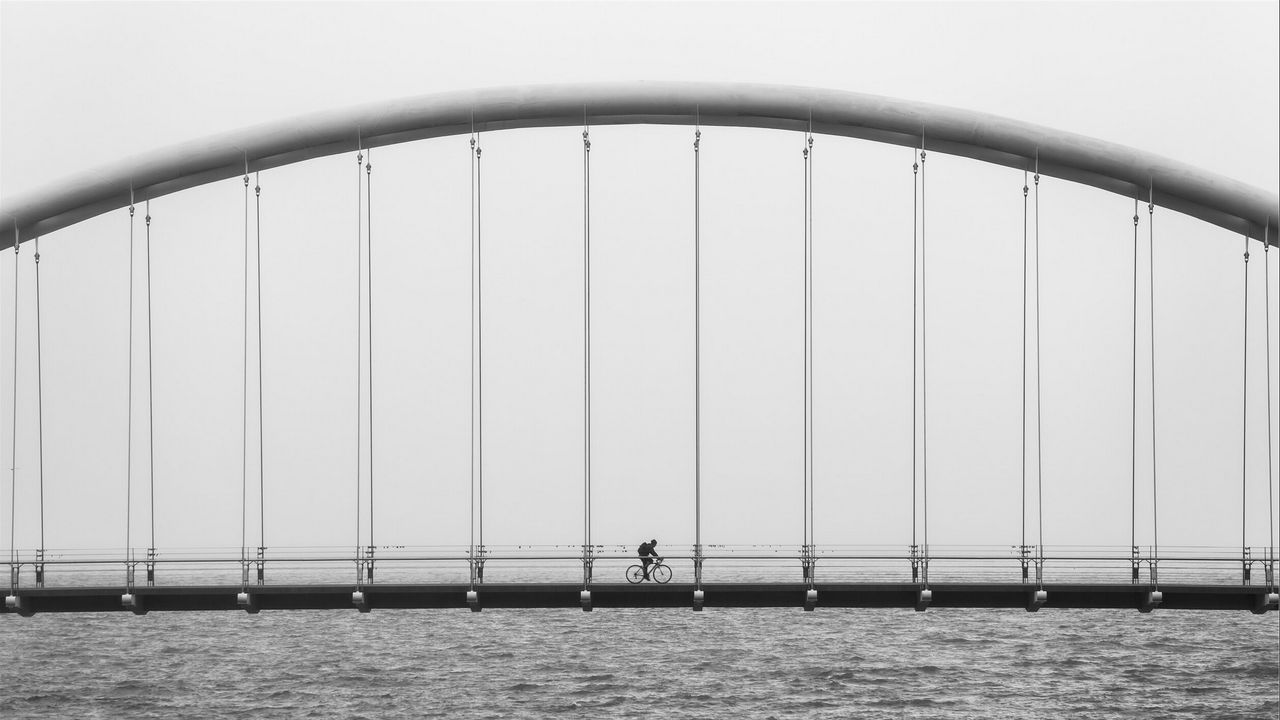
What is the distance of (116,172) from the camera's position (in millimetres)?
32938

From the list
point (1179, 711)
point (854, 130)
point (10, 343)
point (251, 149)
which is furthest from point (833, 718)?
point (10, 343)

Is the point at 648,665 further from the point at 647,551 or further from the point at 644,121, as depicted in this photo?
the point at 644,121

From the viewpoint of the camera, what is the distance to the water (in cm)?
5903

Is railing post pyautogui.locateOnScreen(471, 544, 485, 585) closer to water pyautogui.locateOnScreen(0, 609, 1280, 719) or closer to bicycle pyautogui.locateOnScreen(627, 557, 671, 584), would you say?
bicycle pyautogui.locateOnScreen(627, 557, 671, 584)

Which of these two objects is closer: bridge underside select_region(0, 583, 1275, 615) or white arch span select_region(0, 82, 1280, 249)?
bridge underside select_region(0, 583, 1275, 615)

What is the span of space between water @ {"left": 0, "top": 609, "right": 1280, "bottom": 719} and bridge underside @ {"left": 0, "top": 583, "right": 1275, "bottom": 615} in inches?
1110

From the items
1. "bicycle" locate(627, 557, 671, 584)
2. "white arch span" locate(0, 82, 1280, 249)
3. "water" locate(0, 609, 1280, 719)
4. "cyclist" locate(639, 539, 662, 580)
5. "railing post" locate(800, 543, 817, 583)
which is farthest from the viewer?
"water" locate(0, 609, 1280, 719)

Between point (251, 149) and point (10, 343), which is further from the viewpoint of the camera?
point (10, 343)

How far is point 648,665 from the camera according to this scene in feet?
230

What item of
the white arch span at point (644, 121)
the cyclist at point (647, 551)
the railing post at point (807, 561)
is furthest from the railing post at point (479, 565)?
the white arch span at point (644, 121)

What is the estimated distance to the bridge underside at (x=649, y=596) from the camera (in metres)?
28.1

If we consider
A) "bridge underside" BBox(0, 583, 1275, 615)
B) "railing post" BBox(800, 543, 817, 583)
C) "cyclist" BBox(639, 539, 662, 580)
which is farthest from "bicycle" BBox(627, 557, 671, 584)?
"railing post" BBox(800, 543, 817, 583)

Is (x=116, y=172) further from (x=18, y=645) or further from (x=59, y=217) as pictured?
(x=18, y=645)

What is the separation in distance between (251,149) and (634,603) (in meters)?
14.0
